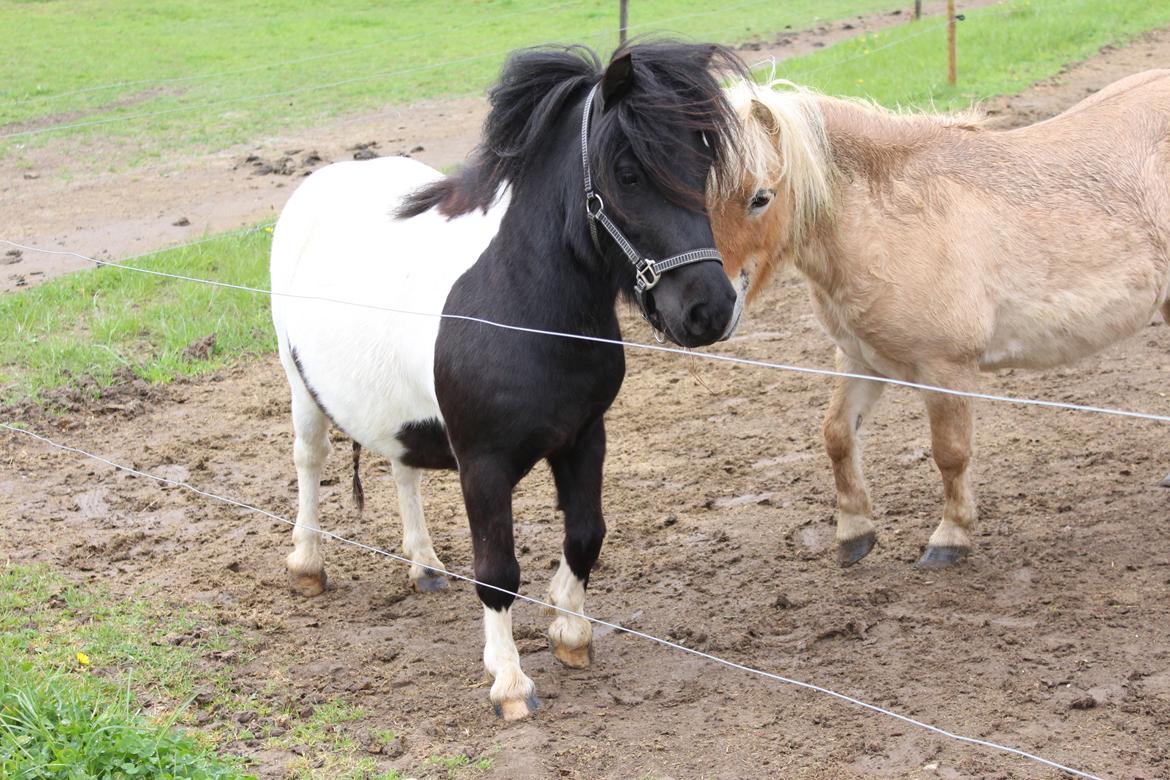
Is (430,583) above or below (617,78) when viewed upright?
below

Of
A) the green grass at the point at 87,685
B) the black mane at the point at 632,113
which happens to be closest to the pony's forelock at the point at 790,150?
the black mane at the point at 632,113

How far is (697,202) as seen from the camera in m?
3.49

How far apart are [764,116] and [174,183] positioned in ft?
28.2

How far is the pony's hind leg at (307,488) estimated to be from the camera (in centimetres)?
506

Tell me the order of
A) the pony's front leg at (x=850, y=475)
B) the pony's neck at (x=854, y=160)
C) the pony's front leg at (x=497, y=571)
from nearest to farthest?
the pony's front leg at (x=497, y=571) < the pony's neck at (x=854, y=160) < the pony's front leg at (x=850, y=475)

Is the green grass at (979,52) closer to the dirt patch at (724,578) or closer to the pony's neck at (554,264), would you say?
the dirt patch at (724,578)

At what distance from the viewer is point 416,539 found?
16.8 ft

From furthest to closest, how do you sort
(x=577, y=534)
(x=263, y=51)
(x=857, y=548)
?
(x=263, y=51) → (x=857, y=548) → (x=577, y=534)

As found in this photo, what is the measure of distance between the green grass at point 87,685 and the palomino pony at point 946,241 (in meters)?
2.49

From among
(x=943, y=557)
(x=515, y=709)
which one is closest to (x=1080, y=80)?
(x=943, y=557)

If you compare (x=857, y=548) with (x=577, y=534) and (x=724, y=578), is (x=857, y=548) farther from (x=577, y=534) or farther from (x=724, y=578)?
(x=577, y=534)

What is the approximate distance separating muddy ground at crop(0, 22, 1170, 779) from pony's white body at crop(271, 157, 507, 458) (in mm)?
953

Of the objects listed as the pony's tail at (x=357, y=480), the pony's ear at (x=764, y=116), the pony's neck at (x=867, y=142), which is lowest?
the pony's tail at (x=357, y=480)

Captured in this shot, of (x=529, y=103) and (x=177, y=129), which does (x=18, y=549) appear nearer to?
(x=529, y=103)
